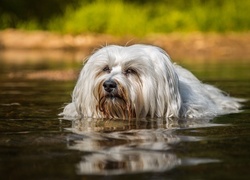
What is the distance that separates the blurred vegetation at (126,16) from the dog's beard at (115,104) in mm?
21047

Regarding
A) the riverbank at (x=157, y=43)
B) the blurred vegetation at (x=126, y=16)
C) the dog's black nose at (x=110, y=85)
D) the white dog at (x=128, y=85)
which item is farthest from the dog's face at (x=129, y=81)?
the blurred vegetation at (x=126, y=16)

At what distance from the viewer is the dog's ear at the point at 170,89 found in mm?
8570

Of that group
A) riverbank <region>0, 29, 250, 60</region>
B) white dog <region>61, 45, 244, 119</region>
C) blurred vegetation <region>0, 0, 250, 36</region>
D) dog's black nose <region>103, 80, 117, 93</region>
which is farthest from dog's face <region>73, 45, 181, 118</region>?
blurred vegetation <region>0, 0, 250, 36</region>

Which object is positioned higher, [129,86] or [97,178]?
[129,86]

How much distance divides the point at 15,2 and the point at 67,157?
99.6 feet

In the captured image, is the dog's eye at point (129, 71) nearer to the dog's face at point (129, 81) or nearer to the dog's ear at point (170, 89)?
the dog's face at point (129, 81)

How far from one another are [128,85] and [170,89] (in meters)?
0.58

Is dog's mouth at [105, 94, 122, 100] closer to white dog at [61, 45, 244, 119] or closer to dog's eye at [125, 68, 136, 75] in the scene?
white dog at [61, 45, 244, 119]

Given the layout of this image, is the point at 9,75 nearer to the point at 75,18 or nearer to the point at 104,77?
the point at 104,77

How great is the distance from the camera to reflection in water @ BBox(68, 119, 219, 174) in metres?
5.38

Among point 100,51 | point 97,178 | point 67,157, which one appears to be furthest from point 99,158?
point 100,51

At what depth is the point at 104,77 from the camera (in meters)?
8.23

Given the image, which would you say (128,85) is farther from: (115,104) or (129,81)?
(115,104)

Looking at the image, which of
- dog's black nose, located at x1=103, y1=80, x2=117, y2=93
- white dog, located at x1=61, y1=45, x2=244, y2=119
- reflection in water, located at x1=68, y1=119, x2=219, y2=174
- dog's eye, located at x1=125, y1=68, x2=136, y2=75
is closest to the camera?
reflection in water, located at x1=68, y1=119, x2=219, y2=174
